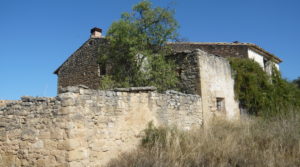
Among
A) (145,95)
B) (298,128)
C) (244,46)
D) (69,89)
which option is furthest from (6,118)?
(244,46)

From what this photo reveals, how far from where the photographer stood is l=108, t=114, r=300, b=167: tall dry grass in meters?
5.05

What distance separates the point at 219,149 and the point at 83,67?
1095 cm

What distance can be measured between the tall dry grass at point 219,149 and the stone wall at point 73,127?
1.50 ft

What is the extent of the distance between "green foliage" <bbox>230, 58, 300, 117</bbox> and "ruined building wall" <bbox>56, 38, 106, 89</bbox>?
7253mm

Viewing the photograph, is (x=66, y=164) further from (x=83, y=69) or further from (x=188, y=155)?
(x=83, y=69)

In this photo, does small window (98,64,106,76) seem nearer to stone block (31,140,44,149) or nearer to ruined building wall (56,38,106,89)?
ruined building wall (56,38,106,89)

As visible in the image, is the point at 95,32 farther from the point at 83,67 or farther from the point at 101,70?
the point at 101,70

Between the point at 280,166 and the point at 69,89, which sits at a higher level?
the point at 69,89

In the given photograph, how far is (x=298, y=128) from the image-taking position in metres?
6.45

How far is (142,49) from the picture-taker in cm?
982

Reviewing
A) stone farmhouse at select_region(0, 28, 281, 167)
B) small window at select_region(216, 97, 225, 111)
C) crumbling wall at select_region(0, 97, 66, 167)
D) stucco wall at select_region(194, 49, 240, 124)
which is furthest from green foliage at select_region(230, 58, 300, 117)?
crumbling wall at select_region(0, 97, 66, 167)

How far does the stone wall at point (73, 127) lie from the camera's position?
5.15 m

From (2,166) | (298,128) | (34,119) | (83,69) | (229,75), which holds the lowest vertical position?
(2,166)

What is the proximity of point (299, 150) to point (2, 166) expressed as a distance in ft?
22.0
